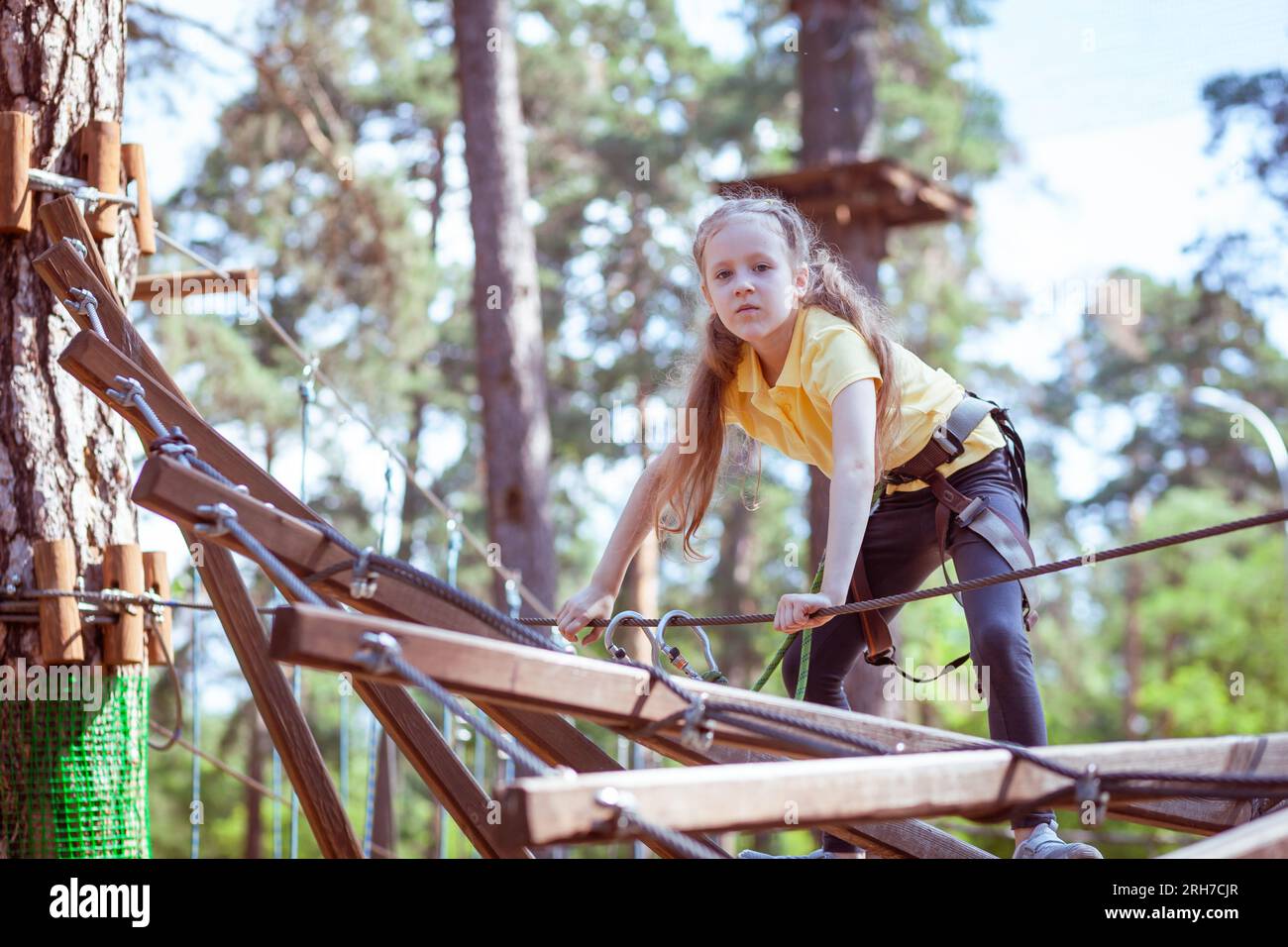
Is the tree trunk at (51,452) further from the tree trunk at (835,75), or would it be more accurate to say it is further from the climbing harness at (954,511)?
the tree trunk at (835,75)

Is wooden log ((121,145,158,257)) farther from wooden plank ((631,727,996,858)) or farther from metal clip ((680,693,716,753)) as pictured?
metal clip ((680,693,716,753))

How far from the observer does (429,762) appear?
2197mm

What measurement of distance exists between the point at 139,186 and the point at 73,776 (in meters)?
1.20

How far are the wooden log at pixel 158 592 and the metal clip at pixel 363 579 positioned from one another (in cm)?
122

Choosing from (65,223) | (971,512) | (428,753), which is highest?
(65,223)

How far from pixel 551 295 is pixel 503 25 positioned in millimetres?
7521

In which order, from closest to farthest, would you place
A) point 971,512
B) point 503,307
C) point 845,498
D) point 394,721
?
point 845,498
point 394,721
point 971,512
point 503,307

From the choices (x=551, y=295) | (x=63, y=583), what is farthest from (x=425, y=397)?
Answer: (x=63, y=583)

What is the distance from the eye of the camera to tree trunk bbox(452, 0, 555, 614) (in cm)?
680

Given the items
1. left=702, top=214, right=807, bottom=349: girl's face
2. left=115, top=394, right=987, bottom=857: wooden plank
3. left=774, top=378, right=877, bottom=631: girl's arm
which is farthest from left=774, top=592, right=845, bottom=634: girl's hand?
left=702, top=214, right=807, bottom=349: girl's face

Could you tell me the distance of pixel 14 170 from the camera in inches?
103

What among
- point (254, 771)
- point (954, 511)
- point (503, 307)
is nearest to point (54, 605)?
point (954, 511)

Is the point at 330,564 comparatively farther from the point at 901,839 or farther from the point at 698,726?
the point at 901,839
